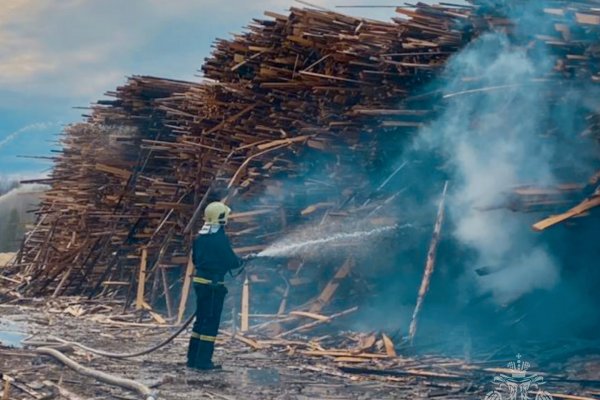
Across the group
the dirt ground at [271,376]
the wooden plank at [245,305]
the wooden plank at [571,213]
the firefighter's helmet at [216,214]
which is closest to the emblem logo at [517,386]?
the dirt ground at [271,376]

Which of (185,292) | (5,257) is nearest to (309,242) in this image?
(185,292)

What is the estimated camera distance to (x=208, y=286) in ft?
30.3

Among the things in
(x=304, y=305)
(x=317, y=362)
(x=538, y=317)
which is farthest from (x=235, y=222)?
(x=538, y=317)

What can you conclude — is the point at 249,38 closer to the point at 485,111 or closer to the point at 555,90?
the point at 485,111

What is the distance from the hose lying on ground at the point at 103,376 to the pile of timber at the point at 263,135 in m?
3.84

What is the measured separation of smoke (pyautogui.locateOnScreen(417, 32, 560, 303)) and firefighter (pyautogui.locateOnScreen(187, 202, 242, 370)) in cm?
277

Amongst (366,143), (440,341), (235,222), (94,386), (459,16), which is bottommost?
(94,386)

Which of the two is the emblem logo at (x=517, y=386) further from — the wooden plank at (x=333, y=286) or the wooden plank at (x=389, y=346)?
the wooden plank at (x=333, y=286)

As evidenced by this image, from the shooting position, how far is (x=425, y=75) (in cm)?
1054

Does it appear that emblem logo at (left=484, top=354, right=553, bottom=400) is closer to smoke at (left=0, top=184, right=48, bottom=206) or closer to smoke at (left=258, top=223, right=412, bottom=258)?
smoke at (left=258, top=223, right=412, bottom=258)

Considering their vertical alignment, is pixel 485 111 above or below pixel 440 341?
above

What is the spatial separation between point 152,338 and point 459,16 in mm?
5767

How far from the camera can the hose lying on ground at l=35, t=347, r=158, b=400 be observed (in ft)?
24.4

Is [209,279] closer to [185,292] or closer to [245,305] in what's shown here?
[245,305]
